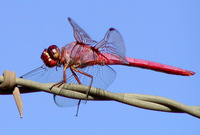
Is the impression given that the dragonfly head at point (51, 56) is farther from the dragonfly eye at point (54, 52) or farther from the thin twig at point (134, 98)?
the thin twig at point (134, 98)

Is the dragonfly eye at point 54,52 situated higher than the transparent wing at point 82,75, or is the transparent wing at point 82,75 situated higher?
the dragonfly eye at point 54,52

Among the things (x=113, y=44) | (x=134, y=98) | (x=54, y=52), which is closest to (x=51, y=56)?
(x=54, y=52)

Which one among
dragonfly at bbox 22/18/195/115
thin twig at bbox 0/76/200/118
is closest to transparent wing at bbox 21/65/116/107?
dragonfly at bbox 22/18/195/115

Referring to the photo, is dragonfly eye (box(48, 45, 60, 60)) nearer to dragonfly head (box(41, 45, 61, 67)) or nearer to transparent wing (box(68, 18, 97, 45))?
dragonfly head (box(41, 45, 61, 67))

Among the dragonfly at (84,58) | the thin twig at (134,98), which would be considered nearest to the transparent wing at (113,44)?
the dragonfly at (84,58)

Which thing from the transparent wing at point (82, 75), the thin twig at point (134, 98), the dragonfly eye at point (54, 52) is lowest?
the thin twig at point (134, 98)

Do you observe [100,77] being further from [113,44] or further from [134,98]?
[134,98]

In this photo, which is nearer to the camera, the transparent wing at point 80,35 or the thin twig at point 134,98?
the thin twig at point 134,98

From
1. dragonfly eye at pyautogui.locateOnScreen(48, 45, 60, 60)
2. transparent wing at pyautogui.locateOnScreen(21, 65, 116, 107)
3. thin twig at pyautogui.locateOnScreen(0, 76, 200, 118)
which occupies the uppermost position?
dragonfly eye at pyautogui.locateOnScreen(48, 45, 60, 60)
